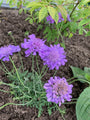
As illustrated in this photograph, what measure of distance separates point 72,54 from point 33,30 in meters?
0.60

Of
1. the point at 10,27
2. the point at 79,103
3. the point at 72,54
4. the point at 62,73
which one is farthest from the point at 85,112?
the point at 10,27

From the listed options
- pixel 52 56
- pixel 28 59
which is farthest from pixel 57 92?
pixel 28 59

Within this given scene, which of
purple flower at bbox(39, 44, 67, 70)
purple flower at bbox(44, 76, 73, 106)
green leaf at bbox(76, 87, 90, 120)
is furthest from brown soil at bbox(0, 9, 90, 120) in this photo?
purple flower at bbox(39, 44, 67, 70)

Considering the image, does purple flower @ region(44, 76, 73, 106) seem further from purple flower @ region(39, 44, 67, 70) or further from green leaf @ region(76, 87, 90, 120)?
green leaf @ region(76, 87, 90, 120)

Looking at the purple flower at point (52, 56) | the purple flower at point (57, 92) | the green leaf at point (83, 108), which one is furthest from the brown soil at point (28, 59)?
the purple flower at point (52, 56)

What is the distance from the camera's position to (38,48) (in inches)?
33.1

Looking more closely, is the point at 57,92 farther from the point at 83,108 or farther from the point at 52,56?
the point at 83,108

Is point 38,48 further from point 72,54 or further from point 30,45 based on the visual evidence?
point 72,54

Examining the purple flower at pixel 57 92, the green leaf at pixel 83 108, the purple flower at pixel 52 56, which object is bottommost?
the green leaf at pixel 83 108

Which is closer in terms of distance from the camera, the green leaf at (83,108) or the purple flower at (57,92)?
the purple flower at (57,92)

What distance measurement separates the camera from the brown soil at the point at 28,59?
3.43 ft

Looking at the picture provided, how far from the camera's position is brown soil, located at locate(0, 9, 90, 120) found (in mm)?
1047

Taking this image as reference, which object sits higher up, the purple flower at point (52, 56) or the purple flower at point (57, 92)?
the purple flower at point (52, 56)

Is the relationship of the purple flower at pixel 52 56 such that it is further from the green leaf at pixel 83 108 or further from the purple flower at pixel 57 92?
the green leaf at pixel 83 108
